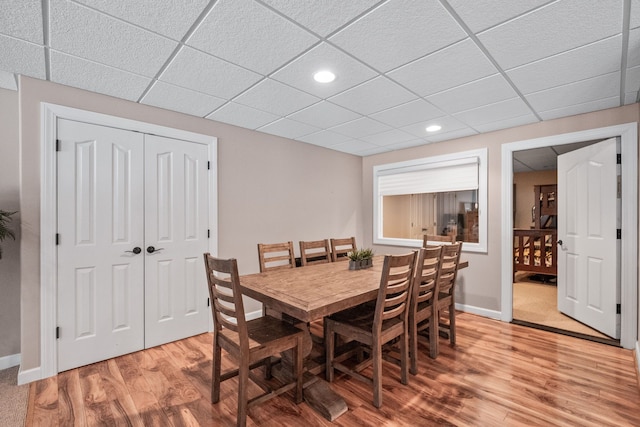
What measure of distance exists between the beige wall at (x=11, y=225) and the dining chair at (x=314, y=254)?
Answer: 98.0 inches

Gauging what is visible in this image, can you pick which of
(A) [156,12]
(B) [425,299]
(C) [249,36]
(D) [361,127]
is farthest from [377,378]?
(D) [361,127]

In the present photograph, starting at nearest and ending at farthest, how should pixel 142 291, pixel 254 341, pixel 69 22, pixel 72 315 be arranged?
1. pixel 69 22
2. pixel 254 341
3. pixel 72 315
4. pixel 142 291

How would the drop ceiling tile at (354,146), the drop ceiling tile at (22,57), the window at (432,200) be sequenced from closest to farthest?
1. the drop ceiling tile at (22,57)
2. the window at (432,200)
3. the drop ceiling tile at (354,146)

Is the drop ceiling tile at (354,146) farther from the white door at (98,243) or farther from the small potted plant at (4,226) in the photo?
the small potted plant at (4,226)

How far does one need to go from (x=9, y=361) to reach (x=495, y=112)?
5065 mm

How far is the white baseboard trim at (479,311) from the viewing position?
12.0 ft

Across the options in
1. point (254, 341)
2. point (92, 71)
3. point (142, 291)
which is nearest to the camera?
point (254, 341)

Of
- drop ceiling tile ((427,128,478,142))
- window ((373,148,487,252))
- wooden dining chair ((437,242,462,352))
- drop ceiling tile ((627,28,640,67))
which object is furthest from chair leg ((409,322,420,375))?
drop ceiling tile ((427,128,478,142))

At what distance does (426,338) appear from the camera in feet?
9.96

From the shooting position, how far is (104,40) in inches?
71.8

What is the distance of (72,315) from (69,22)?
2.22 meters

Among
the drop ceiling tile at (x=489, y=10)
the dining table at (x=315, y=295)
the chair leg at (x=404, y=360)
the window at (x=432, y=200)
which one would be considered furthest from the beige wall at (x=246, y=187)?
the drop ceiling tile at (x=489, y=10)

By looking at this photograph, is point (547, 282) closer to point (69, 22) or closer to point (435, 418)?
point (435, 418)

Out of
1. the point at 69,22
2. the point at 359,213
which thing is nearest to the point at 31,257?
the point at 69,22
